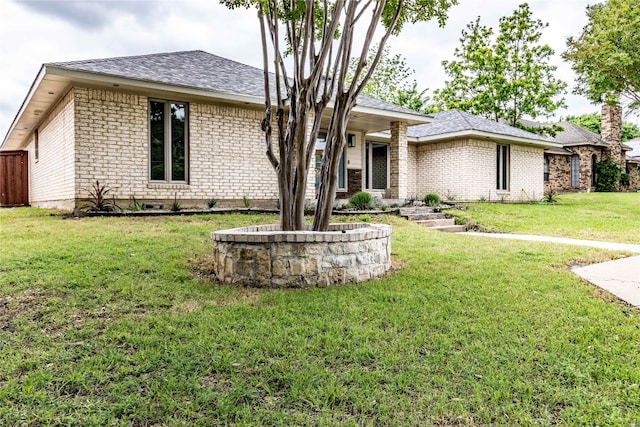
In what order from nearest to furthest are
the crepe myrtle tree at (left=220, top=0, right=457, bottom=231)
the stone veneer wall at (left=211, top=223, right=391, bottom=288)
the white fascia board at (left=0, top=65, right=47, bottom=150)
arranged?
the stone veneer wall at (left=211, top=223, right=391, bottom=288) → the crepe myrtle tree at (left=220, top=0, right=457, bottom=231) → the white fascia board at (left=0, top=65, right=47, bottom=150)

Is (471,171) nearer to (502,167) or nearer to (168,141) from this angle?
(502,167)

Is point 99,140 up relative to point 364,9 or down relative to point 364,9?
down

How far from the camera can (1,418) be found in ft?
6.67

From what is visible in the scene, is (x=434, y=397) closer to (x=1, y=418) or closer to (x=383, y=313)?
(x=383, y=313)

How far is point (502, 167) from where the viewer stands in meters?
16.4

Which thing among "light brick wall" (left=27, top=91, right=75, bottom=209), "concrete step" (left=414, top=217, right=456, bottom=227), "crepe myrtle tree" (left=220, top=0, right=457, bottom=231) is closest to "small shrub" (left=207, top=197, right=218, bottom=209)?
"light brick wall" (left=27, top=91, right=75, bottom=209)

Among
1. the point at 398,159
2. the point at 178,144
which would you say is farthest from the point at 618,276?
the point at 178,144

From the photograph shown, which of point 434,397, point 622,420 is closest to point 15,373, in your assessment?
point 434,397

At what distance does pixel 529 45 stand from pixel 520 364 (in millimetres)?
25198

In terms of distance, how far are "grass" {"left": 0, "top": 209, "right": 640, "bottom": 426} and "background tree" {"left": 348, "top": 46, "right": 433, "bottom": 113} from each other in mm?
26379

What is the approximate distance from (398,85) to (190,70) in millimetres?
22202

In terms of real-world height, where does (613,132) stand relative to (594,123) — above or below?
below

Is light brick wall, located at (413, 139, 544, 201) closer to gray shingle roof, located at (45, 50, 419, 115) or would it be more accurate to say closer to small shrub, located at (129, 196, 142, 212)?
gray shingle roof, located at (45, 50, 419, 115)

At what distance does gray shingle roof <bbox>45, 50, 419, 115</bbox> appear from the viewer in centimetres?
838
